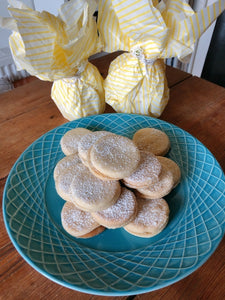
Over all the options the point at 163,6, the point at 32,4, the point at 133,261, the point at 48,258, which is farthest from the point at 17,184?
the point at 32,4

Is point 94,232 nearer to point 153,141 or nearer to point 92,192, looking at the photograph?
point 92,192

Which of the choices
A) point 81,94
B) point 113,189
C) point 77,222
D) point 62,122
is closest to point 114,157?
point 113,189

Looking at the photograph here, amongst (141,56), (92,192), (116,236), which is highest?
(141,56)

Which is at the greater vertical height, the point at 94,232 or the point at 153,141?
the point at 153,141

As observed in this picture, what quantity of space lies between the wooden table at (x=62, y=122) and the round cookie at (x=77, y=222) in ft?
0.37

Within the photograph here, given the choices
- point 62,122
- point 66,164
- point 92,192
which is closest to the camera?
point 92,192

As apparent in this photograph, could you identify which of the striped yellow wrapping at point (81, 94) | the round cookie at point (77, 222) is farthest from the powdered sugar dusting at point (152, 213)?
the striped yellow wrapping at point (81, 94)

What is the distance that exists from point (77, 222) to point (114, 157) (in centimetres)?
18

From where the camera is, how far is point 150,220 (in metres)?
0.56

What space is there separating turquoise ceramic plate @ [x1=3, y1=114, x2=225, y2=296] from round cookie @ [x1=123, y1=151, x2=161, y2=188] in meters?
0.11

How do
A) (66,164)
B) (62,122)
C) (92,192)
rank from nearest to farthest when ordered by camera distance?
(92,192)
(66,164)
(62,122)

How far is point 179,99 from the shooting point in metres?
0.97

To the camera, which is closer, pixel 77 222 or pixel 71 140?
pixel 77 222

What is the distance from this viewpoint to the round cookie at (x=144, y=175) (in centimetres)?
56
